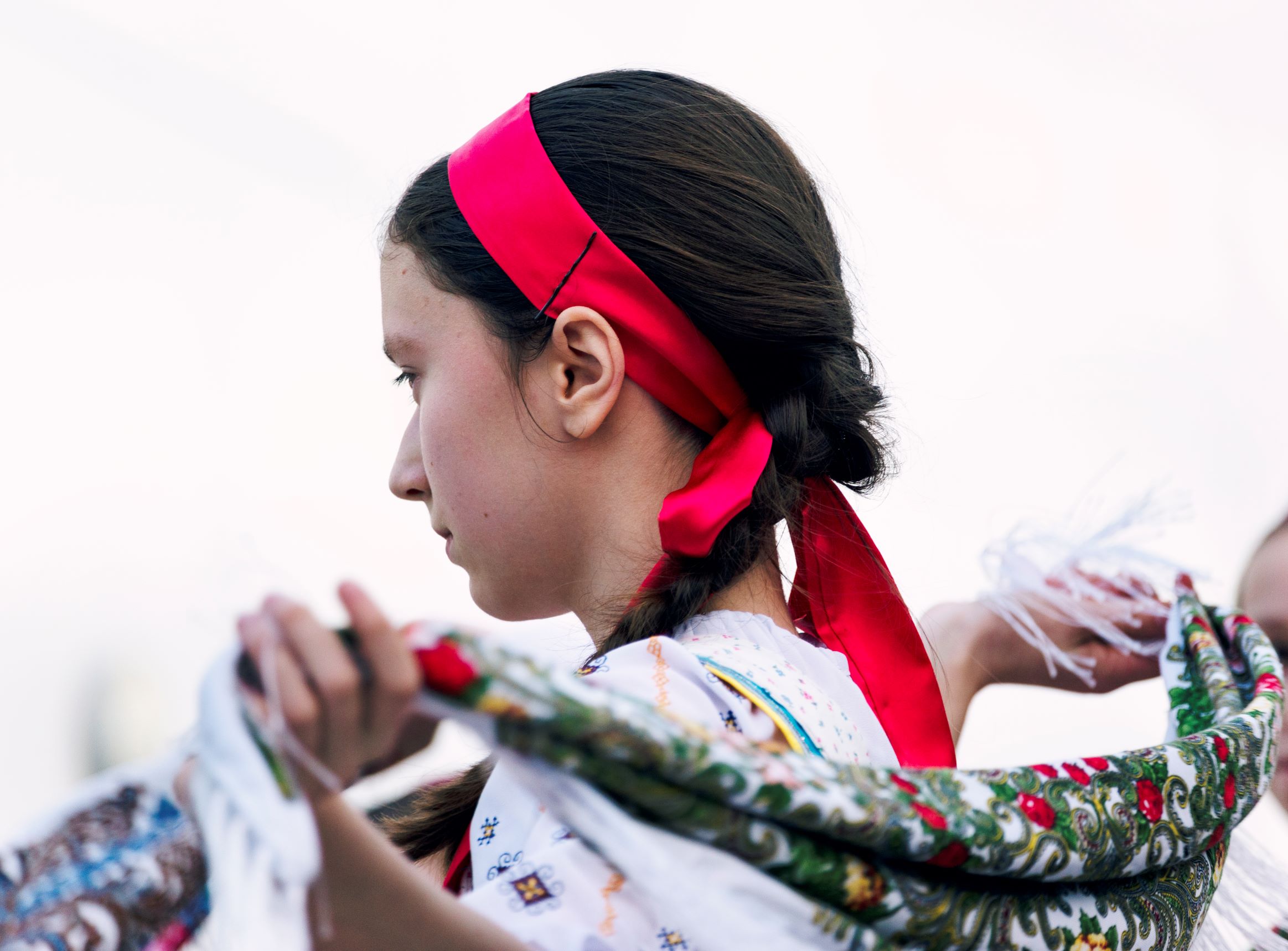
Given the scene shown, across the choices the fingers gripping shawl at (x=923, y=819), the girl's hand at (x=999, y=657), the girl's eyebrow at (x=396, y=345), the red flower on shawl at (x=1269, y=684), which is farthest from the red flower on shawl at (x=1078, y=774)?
the girl's eyebrow at (x=396, y=345)

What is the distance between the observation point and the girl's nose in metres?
0.95

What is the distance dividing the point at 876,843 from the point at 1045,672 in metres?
0.83

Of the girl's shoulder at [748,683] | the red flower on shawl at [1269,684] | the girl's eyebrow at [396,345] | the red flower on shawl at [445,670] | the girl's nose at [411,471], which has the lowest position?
the red flower on shawl at [1269,684]

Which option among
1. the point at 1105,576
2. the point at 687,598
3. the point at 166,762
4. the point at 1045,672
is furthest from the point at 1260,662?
the point at 166,762

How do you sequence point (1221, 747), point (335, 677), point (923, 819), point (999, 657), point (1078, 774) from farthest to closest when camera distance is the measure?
point (999, 657)
point (1221, 747)
point (1078, 774)
point (923, 819)
point (335, 677)

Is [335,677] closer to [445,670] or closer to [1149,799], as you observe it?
[445,670]

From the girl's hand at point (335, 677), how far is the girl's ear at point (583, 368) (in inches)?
17.5

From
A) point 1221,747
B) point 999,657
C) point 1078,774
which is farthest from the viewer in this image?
point 999,657

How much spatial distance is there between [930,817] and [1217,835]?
0.31 metres

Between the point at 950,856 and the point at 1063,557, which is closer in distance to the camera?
the point at 950,856

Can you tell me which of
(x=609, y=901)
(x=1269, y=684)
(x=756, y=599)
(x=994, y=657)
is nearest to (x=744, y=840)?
(x=609, y=901)

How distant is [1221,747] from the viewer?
79 cm

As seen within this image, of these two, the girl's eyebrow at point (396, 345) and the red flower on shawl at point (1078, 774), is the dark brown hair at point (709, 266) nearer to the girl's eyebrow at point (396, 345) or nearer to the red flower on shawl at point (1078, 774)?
the girl's eyebrow at point (396, 345)

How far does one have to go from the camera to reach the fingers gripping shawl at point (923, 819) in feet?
1.56
